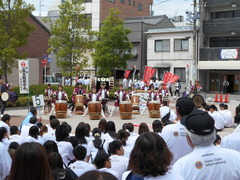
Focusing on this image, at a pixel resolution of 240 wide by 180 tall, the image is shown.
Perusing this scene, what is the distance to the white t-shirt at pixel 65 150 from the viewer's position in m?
5.84

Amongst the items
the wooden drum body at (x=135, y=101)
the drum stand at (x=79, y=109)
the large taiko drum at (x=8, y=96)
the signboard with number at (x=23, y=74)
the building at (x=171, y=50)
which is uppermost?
the building at (x=171, y=50)

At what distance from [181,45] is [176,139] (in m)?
34.0

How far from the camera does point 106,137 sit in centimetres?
689

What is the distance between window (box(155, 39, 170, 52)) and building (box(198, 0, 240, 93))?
12.2ft

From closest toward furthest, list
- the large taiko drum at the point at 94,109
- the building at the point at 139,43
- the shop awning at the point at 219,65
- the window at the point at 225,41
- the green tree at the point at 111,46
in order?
the large taiko drum at the point at 94,109 < the green tree at the point at 111,46 < the shop awning at the point at 219,65 < the window at the point at 225,41 < the building at the point at 139,43

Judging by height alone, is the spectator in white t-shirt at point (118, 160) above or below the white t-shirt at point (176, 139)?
below

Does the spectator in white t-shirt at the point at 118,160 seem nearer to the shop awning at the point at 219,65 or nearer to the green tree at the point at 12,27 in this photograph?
the green tree at the point at 12,27

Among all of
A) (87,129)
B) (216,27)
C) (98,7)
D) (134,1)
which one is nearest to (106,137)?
(87,129)

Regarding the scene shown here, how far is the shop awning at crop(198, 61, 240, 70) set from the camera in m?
34.6

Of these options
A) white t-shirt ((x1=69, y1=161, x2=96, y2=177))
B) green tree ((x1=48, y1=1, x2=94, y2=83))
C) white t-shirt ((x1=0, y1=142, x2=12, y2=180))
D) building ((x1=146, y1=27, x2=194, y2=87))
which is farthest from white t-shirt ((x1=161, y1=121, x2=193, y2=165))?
building ((x1=146, y1=27, x2=194, y2=87))

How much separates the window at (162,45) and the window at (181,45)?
0.98 metres

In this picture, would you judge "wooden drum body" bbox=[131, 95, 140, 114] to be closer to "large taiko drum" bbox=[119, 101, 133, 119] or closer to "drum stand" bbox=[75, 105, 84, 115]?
"large taiko drum" bbox=[119, 101, 133, 119]

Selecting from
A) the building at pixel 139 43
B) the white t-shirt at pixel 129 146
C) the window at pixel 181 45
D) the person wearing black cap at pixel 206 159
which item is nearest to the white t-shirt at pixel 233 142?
the person wearing black cap at pixel 206 159

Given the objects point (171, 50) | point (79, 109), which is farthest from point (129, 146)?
point (171, 50)
